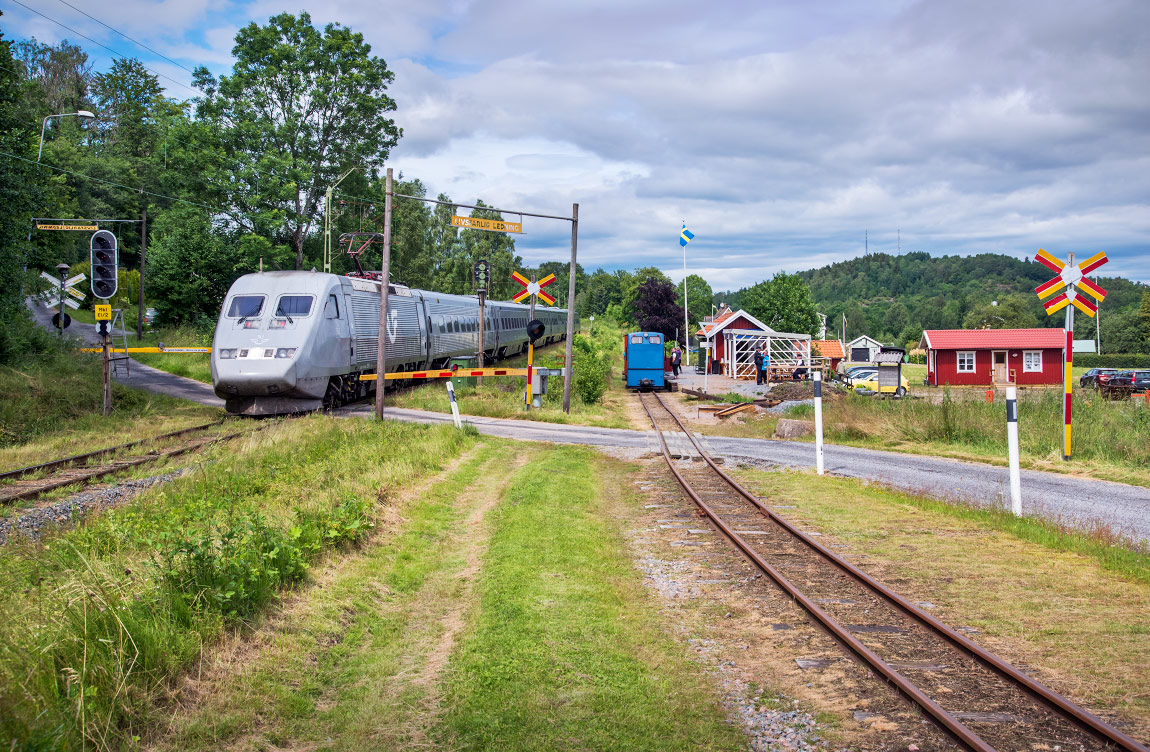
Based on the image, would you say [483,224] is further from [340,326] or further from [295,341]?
[295,341]

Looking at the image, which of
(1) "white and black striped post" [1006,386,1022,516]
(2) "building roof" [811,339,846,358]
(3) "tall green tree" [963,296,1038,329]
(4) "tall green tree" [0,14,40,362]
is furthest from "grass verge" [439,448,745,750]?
(3) "tall green tree" [963,296,1038,329]

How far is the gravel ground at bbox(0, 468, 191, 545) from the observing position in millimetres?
8359

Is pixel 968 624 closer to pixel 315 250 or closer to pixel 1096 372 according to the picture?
pixel 315 250

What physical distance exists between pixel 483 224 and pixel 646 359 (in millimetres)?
18834

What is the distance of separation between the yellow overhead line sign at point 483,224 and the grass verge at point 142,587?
32.4ft

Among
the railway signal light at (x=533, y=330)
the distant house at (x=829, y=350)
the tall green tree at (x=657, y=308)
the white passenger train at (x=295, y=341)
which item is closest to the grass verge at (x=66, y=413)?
the white passenger train at (x=295, y=341)

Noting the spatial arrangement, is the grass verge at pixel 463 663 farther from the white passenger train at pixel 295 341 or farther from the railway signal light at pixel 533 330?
the railway signal light at pixel 533 330

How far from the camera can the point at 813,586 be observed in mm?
7414

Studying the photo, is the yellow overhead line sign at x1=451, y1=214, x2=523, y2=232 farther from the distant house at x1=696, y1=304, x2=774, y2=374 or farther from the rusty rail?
the distant house at x1=696, y1=304, x2=774, y2=374

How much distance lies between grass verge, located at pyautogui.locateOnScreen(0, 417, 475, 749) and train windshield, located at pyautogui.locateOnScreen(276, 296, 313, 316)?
8.73 m

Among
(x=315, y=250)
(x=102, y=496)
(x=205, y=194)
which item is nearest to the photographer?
(x=102, y=496)

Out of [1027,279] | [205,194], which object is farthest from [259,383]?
[1027,279]

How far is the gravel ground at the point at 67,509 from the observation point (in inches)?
329

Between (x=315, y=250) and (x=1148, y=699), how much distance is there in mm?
43679
